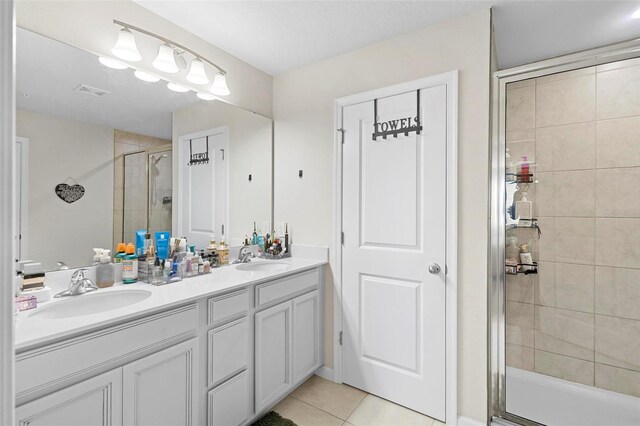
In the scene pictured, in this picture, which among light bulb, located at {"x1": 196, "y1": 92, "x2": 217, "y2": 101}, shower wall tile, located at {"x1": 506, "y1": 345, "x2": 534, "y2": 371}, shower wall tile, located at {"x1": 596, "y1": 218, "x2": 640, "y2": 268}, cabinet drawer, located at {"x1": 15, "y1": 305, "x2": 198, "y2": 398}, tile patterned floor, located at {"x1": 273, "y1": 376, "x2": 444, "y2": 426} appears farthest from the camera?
shower wall tile, located at {"x1": 506, "y1": 345, "x2": 534, "y2": 371}

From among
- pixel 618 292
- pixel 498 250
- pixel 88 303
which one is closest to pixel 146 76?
pixel 88 303

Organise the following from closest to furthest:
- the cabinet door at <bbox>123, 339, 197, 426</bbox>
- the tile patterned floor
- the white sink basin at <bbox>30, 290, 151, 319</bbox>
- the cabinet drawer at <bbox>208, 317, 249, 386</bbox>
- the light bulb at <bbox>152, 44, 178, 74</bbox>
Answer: the cabinet door at <bbox>123, 339, 197, 426</bbox>, the white sink basin at <bbox>30, 290, 151, 319</bbox>, the cabinet drawer at <bbox>208, 317, 249, 386</bbox>, the light bulb at <bbox>152, 44, 178, 74</bbox>, the tile patterned floor

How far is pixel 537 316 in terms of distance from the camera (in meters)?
2.34

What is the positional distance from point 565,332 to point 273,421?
2.16 m

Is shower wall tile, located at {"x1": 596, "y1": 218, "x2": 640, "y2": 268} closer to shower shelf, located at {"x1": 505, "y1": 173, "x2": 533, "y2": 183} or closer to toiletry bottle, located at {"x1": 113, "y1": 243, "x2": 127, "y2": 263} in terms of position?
shower shelf, located at {"x1": 505, "y1": 173, "x2": 533, "y2": 183}

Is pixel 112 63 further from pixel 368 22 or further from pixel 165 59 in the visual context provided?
pixel 368 22

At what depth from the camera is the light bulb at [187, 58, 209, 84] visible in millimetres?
1971

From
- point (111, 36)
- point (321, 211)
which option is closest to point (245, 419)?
point (321, 211)

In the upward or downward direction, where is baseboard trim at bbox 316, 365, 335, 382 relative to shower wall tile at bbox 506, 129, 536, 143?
downward

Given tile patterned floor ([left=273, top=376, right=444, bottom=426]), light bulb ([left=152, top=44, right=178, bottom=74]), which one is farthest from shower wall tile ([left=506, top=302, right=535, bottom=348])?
light bulb ([left=152, top=44, right=178, bottom=74])

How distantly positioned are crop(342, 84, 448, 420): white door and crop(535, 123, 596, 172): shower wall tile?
3.07 feet

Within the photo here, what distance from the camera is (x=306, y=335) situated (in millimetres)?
2207

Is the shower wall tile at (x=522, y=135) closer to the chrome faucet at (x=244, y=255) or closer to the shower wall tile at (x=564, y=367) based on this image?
the shower wall tile at (x=564, y=367)

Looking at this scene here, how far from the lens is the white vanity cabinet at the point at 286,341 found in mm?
1829
